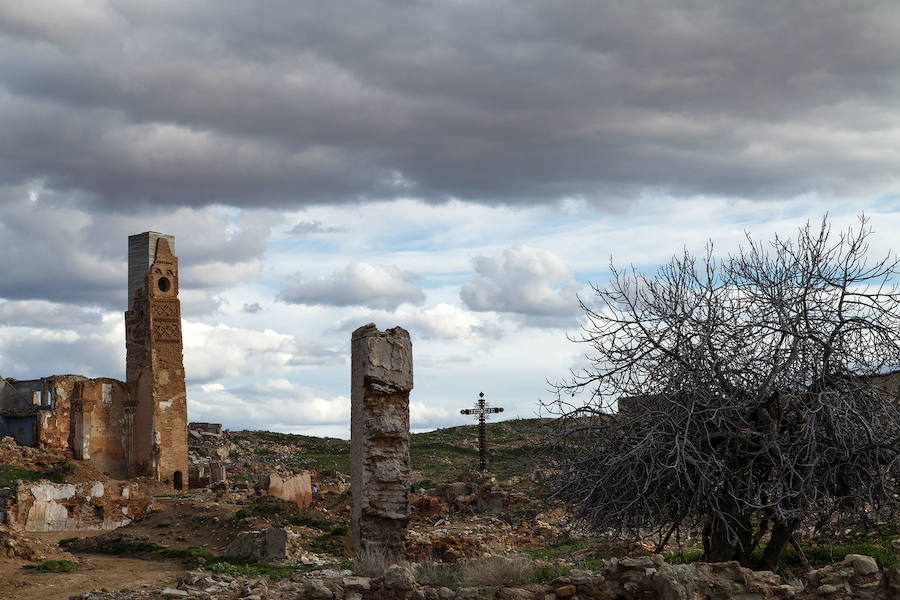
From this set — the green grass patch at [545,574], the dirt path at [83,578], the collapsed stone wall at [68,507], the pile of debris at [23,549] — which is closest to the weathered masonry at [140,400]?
the collapsed stone wall at [68,507]

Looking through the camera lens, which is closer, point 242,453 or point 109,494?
point 109,494

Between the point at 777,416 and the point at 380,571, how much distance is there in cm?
577

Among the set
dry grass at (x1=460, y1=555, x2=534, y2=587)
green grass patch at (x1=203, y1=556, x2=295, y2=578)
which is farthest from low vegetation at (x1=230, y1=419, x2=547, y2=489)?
dry grass at (x1=460, y1=555, x2=534, y2=587)

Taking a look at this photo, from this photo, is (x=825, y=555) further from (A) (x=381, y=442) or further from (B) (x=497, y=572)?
(A) (x=381, y=442)

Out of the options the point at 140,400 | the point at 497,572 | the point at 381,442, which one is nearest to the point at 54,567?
the point at 381,442

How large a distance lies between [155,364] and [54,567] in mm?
20354

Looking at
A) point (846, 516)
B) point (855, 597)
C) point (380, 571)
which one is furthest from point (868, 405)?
point (380, 571)

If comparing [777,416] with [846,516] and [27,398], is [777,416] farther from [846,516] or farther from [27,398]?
[27,398]

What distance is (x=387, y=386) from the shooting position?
15.2 meters

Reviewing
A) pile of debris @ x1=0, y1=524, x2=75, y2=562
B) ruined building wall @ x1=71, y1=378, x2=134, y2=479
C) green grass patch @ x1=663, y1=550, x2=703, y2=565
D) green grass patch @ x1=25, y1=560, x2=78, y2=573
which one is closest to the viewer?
green grass patch @ x1=663, y1=550, x2=703, y2=565

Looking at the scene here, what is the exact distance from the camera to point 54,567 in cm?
1809

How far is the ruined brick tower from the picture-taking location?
3769cm

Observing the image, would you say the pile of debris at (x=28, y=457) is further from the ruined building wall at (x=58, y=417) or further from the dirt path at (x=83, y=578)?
the dirt path at (x=83, y=578)

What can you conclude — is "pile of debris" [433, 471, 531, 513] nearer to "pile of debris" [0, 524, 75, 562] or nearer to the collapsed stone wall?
the collapsed stone wall
